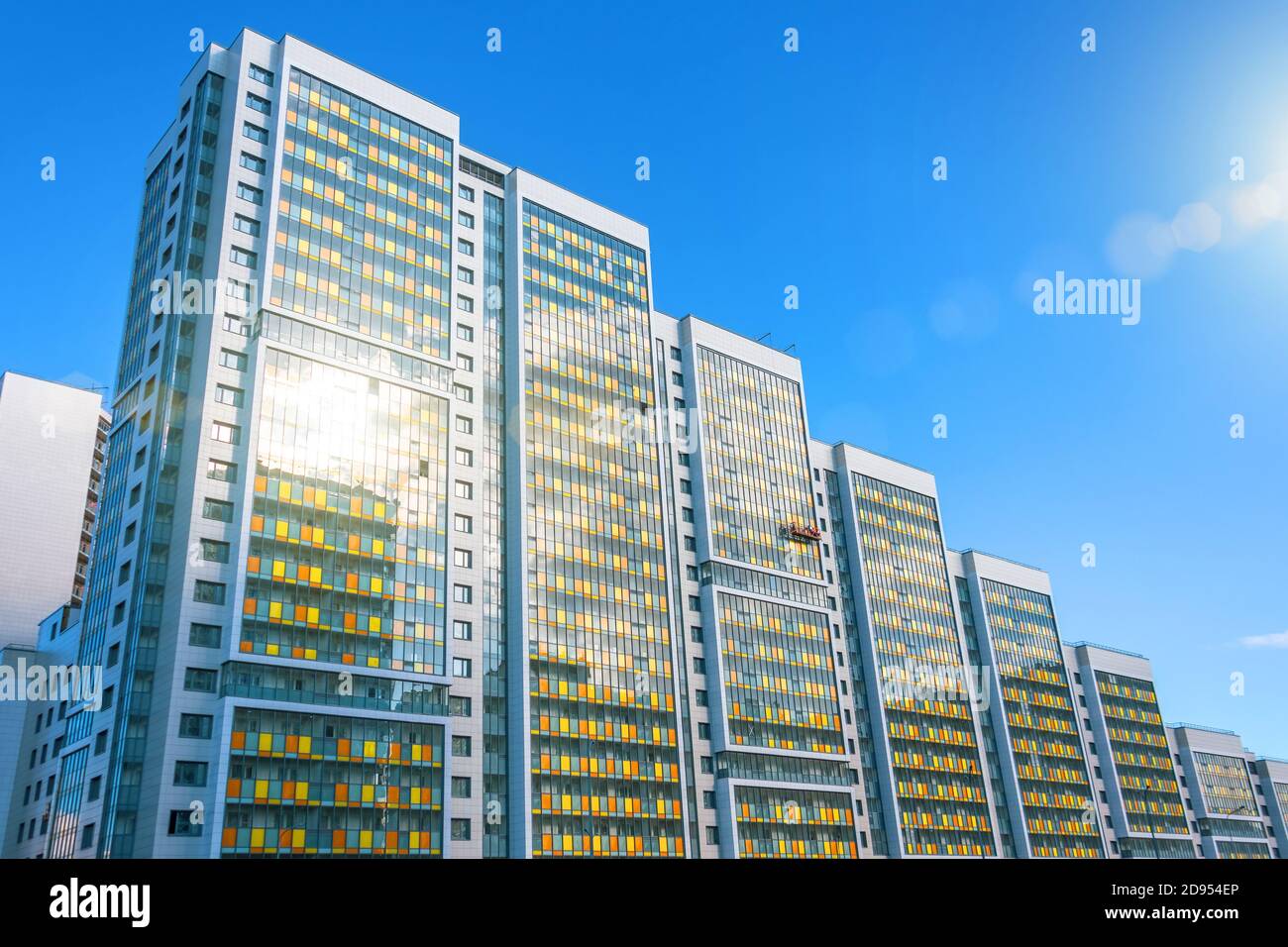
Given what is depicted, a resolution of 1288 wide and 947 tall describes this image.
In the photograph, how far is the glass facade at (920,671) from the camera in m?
128

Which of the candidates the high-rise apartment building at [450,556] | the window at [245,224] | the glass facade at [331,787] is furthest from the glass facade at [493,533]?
the window at [245,224]

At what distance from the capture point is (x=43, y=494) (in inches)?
5472

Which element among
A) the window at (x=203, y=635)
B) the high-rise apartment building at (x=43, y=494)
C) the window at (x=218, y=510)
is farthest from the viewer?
the high-rise apartment building at (x=43, y=494)

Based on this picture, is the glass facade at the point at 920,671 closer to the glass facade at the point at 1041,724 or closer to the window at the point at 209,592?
the glass facade at the point at 1041,724

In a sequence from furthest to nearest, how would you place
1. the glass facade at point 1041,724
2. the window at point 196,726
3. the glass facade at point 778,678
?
the glass facade at point 1041,724 → the glass facade at point 778,678 → the window at point 196,726

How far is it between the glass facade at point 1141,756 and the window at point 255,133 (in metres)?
144

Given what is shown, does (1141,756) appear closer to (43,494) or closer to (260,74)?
(260,74)

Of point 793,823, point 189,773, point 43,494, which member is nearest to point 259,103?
point 189,773

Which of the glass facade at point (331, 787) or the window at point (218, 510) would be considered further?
the window at point (218, 510)

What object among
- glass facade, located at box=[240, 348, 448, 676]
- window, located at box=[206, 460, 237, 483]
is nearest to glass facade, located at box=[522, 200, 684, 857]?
glass facade, located at box=[240, 348, 448, 676]

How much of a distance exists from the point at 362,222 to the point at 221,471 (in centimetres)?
2846

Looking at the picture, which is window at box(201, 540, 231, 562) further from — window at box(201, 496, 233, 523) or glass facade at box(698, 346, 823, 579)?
glass facade at box(698, 346, 823, 579)
